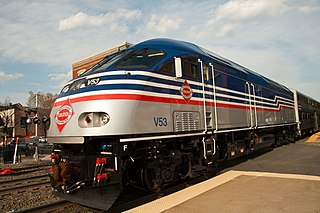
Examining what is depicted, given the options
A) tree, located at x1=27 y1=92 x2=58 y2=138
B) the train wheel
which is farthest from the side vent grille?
tree, located at x1=27 y1=92 x2=58 y2=138

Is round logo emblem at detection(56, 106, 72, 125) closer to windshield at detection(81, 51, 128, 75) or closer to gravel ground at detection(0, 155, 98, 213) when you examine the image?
windshield at detection(81, 51, 128, 75)

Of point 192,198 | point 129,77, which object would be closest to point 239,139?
point 192,198

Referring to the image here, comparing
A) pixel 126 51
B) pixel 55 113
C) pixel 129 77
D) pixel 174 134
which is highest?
pixel 126 51

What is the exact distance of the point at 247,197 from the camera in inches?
198

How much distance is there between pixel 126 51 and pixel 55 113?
2148 mm

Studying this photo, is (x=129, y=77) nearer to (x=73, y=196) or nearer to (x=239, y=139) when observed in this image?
(x=73, y=196)

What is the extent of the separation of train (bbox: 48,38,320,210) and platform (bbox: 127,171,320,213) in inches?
28.4

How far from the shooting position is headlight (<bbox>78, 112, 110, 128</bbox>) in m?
4.69

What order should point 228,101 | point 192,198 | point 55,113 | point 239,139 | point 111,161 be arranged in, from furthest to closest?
point 239,139
point 228,101
point 55,113
point 192,198
point 111,161

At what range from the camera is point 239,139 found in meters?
9.45

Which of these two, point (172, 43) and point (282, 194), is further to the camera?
point (172, 43)

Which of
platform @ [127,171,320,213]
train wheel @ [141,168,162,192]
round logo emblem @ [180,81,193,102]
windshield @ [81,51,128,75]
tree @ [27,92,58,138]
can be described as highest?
tree @ [27,92,58,138]

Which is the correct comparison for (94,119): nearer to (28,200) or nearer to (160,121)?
(160,121)

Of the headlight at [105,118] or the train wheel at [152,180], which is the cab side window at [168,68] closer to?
the headlight at [105,118]
